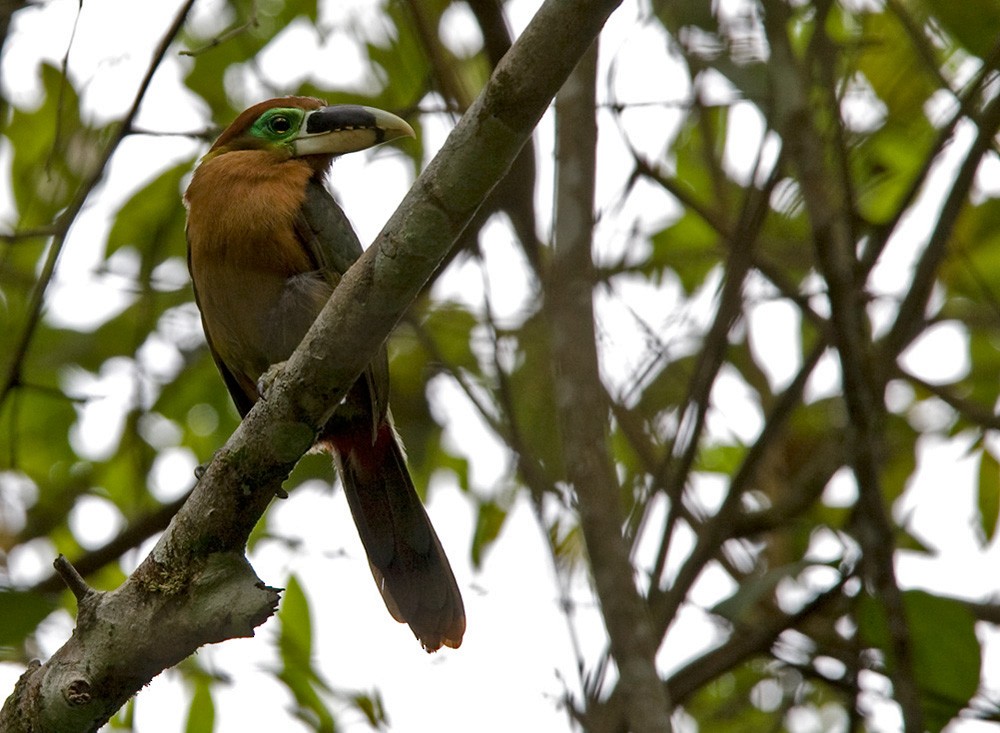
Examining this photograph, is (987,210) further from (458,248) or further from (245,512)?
→ (245,512)

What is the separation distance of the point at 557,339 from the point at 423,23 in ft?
3.40

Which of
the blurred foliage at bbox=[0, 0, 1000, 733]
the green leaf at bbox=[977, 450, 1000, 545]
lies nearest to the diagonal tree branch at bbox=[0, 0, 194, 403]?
the blurred foliage at bbox=[0, 0, 1000, 733]

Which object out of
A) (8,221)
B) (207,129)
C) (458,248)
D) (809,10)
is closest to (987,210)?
(809,10)

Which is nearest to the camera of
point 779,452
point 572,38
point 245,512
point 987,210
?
point 572,38

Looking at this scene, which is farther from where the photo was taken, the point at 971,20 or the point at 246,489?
the point at 971,20

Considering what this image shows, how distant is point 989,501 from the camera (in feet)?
14.3

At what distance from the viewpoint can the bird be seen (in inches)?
141

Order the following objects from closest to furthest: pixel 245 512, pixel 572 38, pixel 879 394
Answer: pixel 572 38
pixel 245 512
pixel 879 394

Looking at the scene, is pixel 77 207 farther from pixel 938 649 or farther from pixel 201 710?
pixel 938 649

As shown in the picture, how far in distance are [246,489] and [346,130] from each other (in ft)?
4.89

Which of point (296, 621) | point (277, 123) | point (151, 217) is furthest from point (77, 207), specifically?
point (296, 621)

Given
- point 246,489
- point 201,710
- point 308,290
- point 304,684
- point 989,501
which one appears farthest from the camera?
point 989,501

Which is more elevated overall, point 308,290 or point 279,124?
point 279,124

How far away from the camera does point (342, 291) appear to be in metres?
2.56
